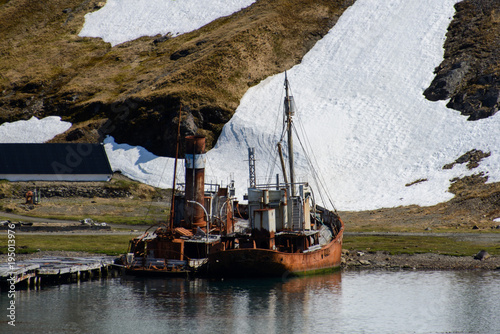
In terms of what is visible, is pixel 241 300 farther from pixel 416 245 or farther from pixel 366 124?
pixel 366 124

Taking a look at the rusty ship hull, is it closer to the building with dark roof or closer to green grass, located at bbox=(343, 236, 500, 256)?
green grass, located at bbox=(343, 236, 500, 256)

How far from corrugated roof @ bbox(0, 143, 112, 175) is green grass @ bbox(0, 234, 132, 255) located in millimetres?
36742

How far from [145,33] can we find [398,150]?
84686 millimetres

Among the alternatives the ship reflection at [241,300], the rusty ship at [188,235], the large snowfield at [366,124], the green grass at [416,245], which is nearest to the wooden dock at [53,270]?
the rusty ship at [188,235]

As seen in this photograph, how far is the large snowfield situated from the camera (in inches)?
4373

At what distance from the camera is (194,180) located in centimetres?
6331

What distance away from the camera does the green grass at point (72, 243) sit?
223ft

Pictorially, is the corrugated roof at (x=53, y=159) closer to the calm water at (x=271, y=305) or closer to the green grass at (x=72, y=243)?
the green grass at (x=72, y=243)

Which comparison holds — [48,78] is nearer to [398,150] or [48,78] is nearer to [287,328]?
[398,150]

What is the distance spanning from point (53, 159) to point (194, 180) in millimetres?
57912

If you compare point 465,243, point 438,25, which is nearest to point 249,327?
point 465,243

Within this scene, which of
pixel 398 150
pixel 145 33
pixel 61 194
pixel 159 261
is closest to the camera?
pixel 159 261

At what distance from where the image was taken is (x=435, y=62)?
5482 inches

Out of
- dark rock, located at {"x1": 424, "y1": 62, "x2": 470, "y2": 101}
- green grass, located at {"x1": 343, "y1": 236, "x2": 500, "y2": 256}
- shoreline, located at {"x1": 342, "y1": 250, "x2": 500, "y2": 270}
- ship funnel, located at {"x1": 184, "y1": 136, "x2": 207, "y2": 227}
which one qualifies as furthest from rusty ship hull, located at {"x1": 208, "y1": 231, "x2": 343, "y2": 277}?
dark rock, located at {"x1": 424, "y1": 62, "x2": 470, "y2": 101}
